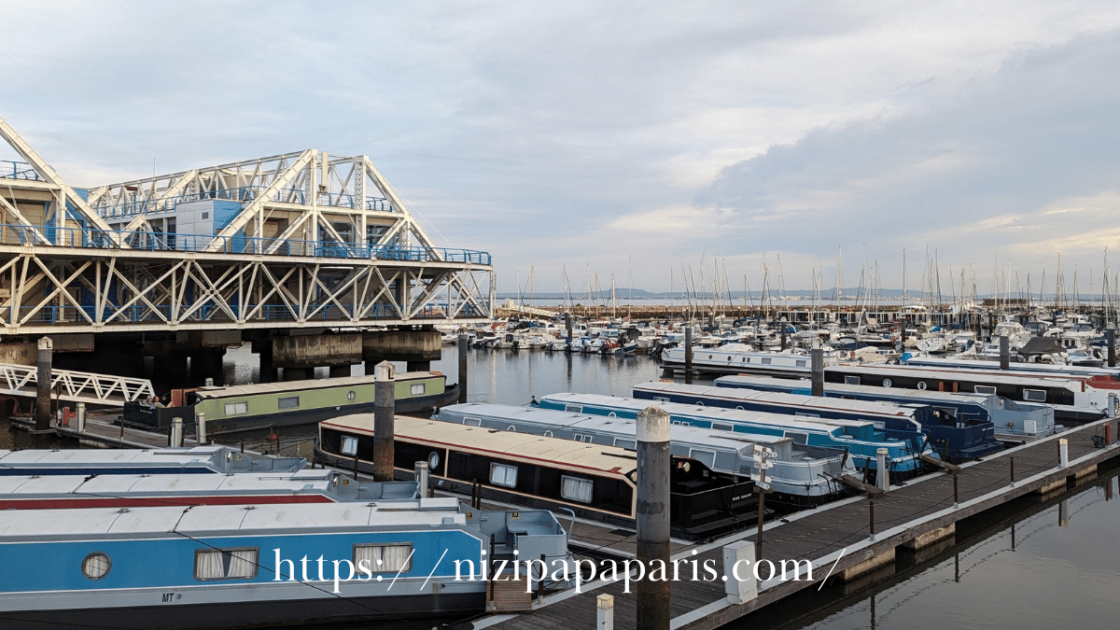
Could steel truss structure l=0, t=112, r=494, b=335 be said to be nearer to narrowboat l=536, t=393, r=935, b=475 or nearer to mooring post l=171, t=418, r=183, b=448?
mooring post l=171, t=418, r=183, b=448

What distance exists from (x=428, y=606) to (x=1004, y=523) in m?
20.2

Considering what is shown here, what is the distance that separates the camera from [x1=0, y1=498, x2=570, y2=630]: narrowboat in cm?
1512

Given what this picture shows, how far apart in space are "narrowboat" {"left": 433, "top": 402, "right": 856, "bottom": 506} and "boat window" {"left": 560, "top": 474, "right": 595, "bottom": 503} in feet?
11.6

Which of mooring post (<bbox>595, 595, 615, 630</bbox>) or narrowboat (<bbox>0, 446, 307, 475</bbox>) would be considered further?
narrowboat (<bbox>0, 446, 307, 475</bbox>)

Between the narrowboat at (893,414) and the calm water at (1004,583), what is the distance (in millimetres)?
3134

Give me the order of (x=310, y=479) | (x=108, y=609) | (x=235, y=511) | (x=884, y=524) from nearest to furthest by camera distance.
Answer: (x=108, y=609), (x=235, y=511), (x=310, y=479), (x=884, y=524)

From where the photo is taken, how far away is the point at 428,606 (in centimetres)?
1605

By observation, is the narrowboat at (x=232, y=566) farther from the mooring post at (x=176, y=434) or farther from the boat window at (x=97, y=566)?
the mooring post at (x=176, y=434)

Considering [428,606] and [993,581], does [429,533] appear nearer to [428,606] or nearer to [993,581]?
[428,606]

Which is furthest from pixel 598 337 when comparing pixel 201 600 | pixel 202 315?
pixel 201 600

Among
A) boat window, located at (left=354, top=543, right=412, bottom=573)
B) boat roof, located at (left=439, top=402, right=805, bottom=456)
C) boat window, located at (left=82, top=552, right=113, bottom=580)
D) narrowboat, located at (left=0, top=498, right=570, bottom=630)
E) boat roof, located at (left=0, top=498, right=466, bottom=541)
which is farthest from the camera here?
boat roof, located at (left=439, top=402, right=805, bottom=456)

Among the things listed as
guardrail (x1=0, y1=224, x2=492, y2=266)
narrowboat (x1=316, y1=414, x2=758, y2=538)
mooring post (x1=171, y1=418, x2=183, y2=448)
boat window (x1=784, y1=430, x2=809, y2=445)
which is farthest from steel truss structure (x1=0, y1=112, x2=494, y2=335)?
boat window (x1=784, y1=430, x2=809, y2=445)

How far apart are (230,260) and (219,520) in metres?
37.9

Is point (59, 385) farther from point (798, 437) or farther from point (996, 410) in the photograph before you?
point (996, 410)
